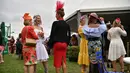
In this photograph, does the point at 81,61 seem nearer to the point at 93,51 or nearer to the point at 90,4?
the point at 93,51

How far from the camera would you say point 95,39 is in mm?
6539

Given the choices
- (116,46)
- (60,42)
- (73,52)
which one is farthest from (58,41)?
(73,52)

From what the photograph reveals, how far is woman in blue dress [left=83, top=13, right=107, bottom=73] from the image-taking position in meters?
6.38

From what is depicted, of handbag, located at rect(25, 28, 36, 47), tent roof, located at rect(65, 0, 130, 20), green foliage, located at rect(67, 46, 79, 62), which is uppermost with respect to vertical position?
tent roof, located at rect(65, 0, 130, 20)

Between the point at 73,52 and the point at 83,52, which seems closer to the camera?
the point at 83,52

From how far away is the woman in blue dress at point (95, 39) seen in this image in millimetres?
6379

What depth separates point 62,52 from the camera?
724 centimetres

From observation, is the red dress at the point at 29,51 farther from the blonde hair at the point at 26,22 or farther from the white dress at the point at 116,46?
the white dress at the point at 116,46

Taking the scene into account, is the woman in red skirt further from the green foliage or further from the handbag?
the green foliage

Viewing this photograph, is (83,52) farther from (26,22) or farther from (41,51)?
(26,22)

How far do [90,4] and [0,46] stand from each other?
17.0 ft

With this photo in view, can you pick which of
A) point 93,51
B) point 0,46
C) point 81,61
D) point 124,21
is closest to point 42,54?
point 81,61

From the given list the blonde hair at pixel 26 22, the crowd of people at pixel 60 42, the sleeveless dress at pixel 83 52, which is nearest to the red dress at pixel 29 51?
the crowd of people at pixel 60 42

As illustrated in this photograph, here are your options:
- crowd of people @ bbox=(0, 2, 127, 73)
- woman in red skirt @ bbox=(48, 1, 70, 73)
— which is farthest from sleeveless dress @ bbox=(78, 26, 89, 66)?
woman in red skirt @ bbox=(48, 1, 70, 73)
